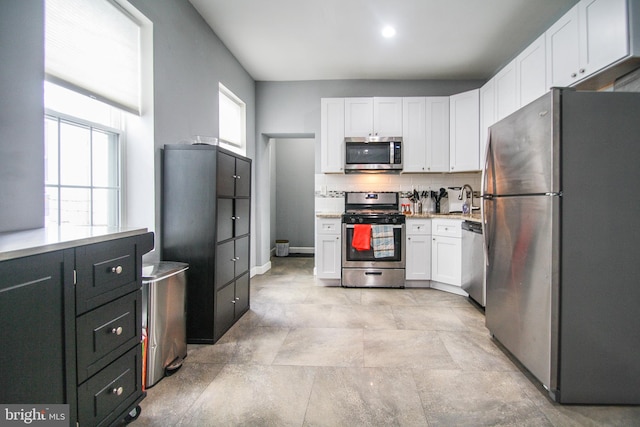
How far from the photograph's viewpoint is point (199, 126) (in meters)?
2.98

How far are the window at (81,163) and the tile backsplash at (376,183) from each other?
9.20ft

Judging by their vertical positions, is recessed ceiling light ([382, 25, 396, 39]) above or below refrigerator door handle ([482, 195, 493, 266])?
above

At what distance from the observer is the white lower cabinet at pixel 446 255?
3.69 m

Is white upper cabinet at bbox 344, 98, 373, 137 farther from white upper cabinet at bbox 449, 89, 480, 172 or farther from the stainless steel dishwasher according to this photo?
the stainless steel dishwasher

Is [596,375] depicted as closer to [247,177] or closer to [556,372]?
[556,372]

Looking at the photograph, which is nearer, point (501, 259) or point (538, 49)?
point (501, 259)

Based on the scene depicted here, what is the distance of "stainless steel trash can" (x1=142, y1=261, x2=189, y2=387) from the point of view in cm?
185

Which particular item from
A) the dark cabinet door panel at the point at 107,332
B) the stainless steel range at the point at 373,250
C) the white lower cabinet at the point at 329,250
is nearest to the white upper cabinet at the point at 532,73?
the stainless steel range at the point at 373,250

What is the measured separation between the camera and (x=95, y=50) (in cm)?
192

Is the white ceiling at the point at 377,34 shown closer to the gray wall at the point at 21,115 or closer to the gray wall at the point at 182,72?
the gray wall at the point at 182,72

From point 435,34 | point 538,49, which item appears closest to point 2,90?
point 435,34

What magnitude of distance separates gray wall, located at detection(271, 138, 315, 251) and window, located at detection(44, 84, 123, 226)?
4.47 metres

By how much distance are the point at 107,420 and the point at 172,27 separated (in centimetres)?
269

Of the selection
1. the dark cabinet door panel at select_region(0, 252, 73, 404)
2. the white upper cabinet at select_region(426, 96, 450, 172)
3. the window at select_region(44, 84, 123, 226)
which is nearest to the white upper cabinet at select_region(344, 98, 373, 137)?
the white upper cabinet at select_region(426, 96, 450, 172)
